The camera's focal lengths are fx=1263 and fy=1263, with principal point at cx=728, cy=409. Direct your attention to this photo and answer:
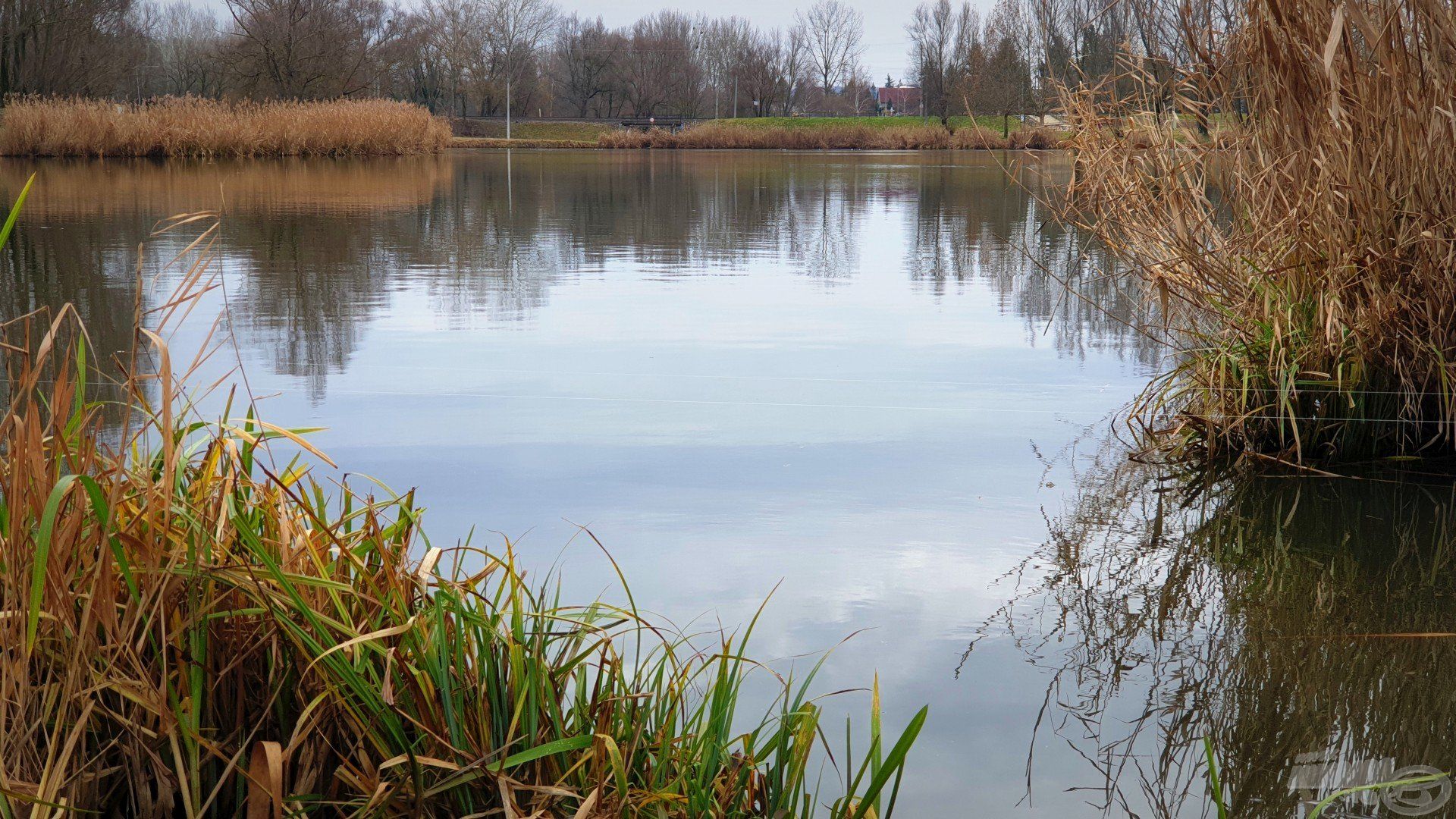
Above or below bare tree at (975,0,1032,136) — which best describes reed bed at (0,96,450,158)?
above

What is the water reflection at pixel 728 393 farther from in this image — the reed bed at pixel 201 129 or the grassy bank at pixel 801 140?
the grassy bank at pixel 801 140

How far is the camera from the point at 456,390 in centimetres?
502

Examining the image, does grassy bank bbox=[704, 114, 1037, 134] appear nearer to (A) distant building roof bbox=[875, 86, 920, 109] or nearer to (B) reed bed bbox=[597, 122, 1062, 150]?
(B) reed bed bbox=[597, 122, 1062, 150]

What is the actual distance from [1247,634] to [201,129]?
24601 millimetres

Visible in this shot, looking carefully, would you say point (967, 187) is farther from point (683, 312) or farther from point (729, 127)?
point (729, 127)

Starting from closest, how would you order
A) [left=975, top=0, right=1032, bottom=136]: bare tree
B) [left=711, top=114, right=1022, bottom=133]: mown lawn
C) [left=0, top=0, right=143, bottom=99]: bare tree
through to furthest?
[left=975, top=0, right=1032, bottom=136]: bare tree < [left=0, top=0, right=143, bottom=99]: bare tree < [left=711, top=114, right=1022, bottom=133]: mown lawn

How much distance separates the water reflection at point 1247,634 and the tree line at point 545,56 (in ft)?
5.48

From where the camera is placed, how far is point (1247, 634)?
2807mm

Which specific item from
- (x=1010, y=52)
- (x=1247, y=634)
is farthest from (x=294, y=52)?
(x=1247, y=634)

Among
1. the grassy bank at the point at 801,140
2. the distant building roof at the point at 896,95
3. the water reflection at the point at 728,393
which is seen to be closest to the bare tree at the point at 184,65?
the grassy bank at the point at 801,140

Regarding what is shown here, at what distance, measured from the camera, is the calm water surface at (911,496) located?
2.40 metres

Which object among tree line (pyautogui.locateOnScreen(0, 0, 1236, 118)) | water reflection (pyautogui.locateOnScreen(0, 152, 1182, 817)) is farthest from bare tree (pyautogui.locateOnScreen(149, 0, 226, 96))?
water reflection (pyautogui.locateOnScreen(0, 152, 1182, 817))

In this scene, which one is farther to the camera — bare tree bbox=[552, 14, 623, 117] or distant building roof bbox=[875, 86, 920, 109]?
distant building roof bbox=[875, 86, 920, 109]

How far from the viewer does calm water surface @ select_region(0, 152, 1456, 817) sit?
240 cm
